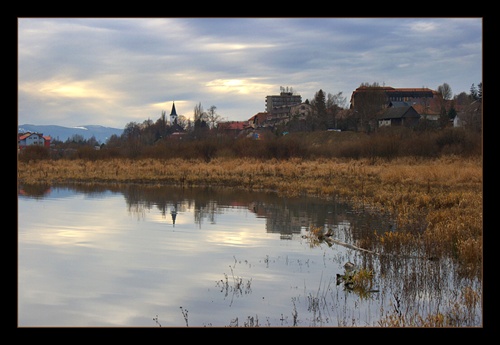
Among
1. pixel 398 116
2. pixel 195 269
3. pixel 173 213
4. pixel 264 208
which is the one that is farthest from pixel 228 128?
pixel 195 269

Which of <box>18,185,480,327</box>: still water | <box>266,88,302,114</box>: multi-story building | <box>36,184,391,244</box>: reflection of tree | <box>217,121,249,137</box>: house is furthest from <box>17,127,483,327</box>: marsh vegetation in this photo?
<box>266,88,302,114</box>: multi-story building

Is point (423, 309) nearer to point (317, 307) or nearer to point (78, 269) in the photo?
point (317, 307)

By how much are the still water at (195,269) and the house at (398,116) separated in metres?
52.3

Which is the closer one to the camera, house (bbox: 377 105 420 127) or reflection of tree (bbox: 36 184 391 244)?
reflection of tree (bbox: 36 184 391 244)

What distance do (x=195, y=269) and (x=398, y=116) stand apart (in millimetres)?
64534

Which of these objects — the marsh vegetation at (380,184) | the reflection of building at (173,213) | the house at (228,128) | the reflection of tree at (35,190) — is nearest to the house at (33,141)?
the marsh vegetation at (380,184)

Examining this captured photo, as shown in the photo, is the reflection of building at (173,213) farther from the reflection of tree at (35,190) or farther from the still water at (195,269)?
the reflection of tree at (35,190)

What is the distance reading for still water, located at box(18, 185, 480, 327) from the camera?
829 centimetres

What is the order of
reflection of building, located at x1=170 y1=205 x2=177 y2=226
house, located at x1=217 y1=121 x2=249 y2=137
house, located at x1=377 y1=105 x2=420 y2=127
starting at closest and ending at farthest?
1. reflection of building, located at x1=170 y1=205 x2=177 y2=226
2. house, located at x1=217 y1=121 x2=249 y2=137
3. house, located at x1=377 y1=105 x2=420 y2=127

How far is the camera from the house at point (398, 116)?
232ft

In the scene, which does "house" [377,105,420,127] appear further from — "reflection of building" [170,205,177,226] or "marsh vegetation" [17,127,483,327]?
"reflection of building" [170,205,177,226]

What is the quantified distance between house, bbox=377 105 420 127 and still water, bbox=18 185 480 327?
171 ft

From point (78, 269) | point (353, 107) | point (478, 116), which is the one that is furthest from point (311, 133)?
point (78, 269)

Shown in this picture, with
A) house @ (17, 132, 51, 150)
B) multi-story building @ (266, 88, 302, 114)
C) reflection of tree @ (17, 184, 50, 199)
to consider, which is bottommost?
reflection of tree @ (17, 184, 50, 199)
